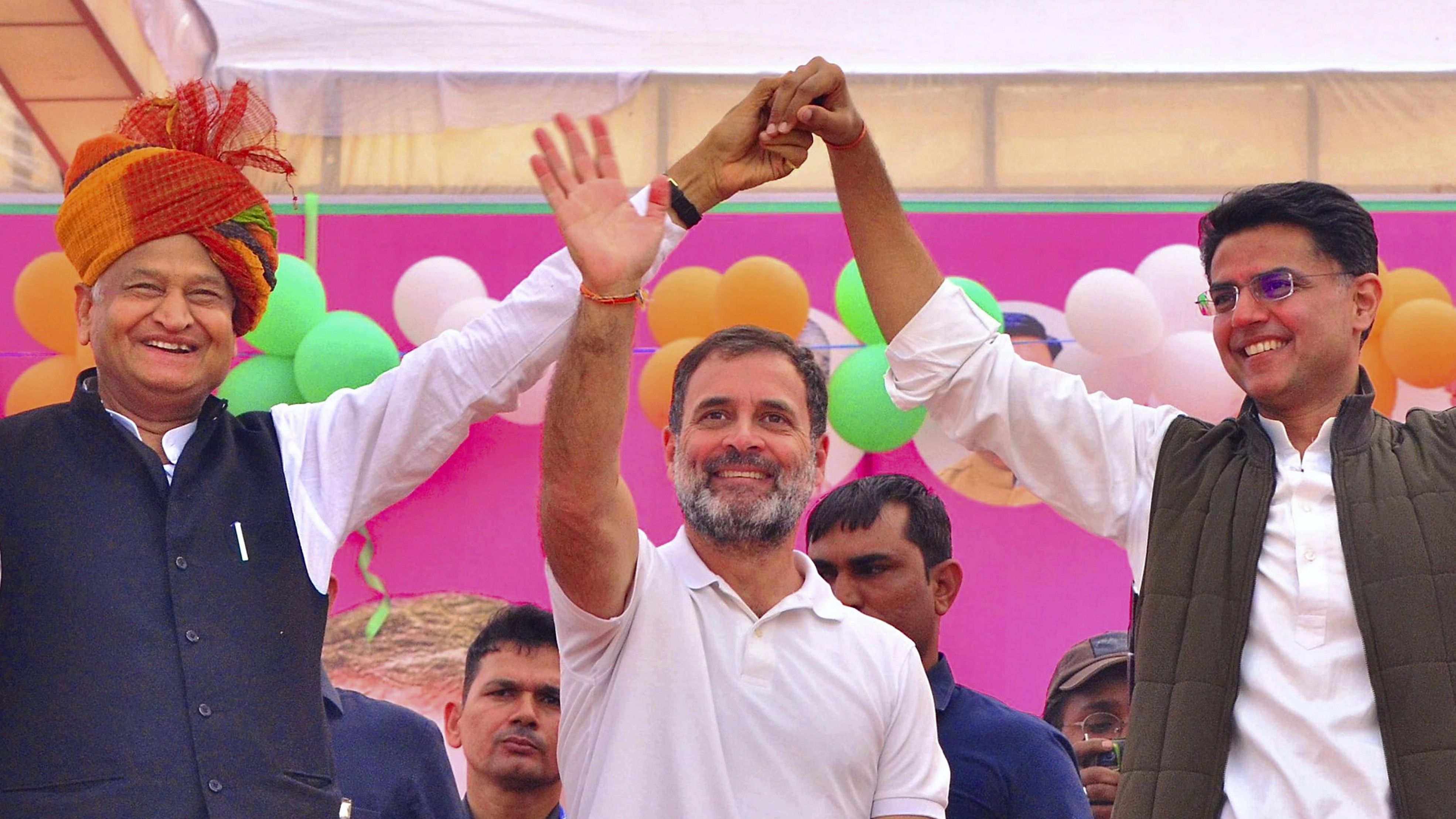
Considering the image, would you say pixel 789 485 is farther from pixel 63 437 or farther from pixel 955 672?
pixel 955 672

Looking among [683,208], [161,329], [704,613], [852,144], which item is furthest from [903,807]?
[161,329]

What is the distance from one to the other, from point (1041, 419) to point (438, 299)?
269 cm

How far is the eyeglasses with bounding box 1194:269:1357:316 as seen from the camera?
2.69 metres

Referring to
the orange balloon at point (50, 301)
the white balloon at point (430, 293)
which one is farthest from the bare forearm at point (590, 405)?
the orange balloon at point (50, 301)

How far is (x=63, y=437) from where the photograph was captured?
234 cm

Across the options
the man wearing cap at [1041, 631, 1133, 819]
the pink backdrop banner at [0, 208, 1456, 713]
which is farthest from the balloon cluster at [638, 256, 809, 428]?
the man wearing cap at [1041, 631, 1133, 819]

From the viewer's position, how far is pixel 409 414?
2449 mm

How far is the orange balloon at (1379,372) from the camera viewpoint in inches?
190

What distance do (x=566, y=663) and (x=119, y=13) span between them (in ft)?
11.5

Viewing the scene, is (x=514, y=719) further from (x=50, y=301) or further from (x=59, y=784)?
(x=50, y=301)

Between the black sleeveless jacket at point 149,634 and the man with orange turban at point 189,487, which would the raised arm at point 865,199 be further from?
the black sleeveless jacket at point 149,634

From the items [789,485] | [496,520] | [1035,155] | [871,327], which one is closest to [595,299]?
[789,485]

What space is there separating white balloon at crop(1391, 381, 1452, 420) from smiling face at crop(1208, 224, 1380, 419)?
94.4 inches

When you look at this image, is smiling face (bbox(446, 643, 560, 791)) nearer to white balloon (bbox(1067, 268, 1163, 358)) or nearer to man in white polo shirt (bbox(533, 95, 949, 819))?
man in white polo shirt (bbox(533, 95, 949, 819))
